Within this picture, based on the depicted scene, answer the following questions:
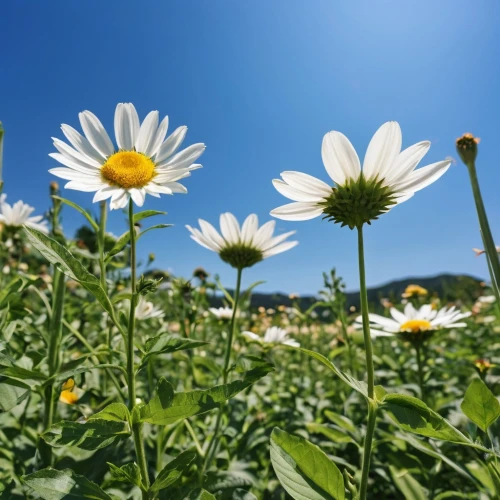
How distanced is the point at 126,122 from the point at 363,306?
57cm

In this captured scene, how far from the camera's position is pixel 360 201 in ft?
2.01

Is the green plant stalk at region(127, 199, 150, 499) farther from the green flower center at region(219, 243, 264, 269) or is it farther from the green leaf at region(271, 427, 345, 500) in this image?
the green flower center at region(219, 243, 264, 269)

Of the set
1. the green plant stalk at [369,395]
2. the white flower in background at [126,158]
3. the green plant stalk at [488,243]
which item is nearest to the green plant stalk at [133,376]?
the white flower in background at [126,158]

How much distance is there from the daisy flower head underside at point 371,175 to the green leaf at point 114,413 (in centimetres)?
41

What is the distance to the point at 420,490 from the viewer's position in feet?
2.79

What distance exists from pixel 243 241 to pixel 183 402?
2.27 feet

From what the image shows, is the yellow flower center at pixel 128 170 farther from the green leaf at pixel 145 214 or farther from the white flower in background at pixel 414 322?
the white flower in background at pixel 414 322

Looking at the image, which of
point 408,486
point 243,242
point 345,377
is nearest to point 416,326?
point 408,486

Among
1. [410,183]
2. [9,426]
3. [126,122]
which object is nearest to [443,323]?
[410,183]

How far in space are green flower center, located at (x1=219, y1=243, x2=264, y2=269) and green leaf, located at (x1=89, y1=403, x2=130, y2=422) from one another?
0.65 m

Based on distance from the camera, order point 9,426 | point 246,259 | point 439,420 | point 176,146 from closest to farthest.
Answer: point 439,420
point 176,146
point 9,426
point 246,259

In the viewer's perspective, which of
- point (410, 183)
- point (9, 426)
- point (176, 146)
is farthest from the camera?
point (9, 426)

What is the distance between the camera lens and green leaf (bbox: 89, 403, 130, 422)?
0.48 metres

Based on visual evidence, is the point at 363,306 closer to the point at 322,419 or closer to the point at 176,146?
the point at 176,146
